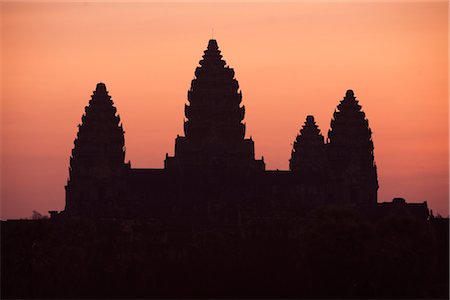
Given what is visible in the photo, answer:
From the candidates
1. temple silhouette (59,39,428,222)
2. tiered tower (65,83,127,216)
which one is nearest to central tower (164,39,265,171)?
temple silhouette (59,39,428,222)

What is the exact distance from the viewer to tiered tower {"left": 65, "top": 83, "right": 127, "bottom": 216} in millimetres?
182500

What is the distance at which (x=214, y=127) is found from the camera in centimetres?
19162

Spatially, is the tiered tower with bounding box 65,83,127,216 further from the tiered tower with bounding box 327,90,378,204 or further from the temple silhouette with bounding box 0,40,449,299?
the tiered tower with bounding box 327,90,378,204

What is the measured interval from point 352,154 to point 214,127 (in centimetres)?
1389

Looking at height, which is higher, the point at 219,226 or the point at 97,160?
the point at 97,160

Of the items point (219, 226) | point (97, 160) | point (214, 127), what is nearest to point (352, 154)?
point (214, 127)

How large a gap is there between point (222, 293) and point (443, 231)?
Answer: 43.1 m

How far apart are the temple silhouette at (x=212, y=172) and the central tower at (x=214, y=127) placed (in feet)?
0.32

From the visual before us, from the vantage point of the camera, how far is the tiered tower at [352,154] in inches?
7485

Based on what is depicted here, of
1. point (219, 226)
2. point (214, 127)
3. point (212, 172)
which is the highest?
point (214, 127)

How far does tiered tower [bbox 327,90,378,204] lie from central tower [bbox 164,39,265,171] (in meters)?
7.86

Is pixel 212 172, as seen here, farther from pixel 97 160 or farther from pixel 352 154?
pixel 352 154

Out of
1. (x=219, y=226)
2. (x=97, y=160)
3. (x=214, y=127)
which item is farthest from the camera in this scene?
(x=214, y=127)

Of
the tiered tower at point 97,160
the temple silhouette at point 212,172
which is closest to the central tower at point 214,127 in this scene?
the temple silhouette at point 212,172
